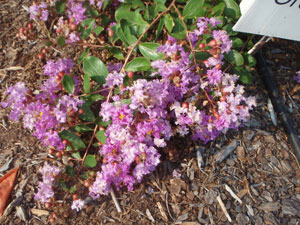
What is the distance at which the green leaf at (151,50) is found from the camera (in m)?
1.30

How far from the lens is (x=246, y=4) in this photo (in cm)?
120

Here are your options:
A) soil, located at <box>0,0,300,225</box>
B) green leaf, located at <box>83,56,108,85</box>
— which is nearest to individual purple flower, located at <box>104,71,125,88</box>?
green leaf, located at <box>83,56,108,85</box>

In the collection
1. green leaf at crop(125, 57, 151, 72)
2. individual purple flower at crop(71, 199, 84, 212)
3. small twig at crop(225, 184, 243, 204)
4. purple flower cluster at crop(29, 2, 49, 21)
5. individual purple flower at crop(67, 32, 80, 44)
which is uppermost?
purple flower cluster at crop(29, 2, 49, 21)

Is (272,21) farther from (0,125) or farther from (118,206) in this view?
(0,125)

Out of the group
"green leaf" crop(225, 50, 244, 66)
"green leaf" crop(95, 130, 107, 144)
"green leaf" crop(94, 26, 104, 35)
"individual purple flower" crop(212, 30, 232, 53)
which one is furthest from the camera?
"green leaf" crop(94, 26, 104, 35)

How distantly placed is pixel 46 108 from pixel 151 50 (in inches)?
21.2

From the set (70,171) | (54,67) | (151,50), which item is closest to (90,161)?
(70,171)

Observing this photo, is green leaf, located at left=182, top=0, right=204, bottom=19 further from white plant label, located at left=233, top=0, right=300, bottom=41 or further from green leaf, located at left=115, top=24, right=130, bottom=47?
green leaf, located at left=115, top=24, right=130, bottom=47

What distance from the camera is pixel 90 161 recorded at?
50.9 inches

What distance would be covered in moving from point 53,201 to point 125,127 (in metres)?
0.49

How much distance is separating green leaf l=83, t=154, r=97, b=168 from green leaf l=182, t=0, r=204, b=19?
0.80m

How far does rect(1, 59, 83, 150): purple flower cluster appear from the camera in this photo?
119 cm

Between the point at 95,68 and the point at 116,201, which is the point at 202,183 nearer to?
the point at 116,201

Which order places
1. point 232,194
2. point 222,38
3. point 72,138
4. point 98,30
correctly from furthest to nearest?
point 98,30 → point 232,194 → point 72,138 → point 222,38
